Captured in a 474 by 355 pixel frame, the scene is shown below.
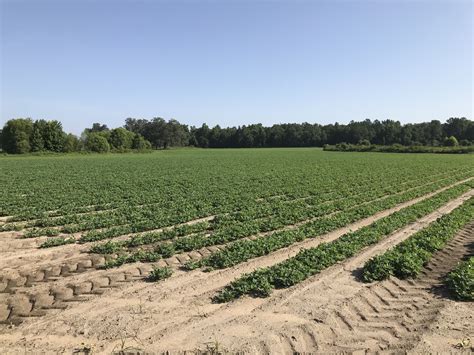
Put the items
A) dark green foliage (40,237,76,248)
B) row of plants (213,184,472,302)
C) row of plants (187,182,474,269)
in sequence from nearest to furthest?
row of plants (213,184,472,302)
row of plants (187,182,474,269)
dark green foliage (40,237,76,248)

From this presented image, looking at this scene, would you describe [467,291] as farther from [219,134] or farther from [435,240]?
[219,134]

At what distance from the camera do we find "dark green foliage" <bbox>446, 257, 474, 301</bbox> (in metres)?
7.35

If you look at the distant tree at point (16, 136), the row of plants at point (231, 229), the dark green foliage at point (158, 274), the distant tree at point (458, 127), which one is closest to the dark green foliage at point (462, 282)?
the row of plants at point (231, 229)

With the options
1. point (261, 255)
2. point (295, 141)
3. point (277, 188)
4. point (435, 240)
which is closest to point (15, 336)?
point (261, 255)

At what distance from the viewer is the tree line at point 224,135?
91.5 meters

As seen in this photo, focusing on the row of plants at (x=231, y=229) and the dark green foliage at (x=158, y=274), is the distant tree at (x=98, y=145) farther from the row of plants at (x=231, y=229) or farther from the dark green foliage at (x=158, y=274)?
the dark green foliage at (x=158, y=274)

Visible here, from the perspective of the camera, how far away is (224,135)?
18162 centimetres

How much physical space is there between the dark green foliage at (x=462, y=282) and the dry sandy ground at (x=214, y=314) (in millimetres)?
304

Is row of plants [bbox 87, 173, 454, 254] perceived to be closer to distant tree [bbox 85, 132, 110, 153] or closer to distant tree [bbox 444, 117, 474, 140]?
distant tree [bbox 85, 132, 110, 153]

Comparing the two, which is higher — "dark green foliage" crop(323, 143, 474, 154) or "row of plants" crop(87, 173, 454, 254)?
"dark green foliage" crop(323, 143, 474, 154)

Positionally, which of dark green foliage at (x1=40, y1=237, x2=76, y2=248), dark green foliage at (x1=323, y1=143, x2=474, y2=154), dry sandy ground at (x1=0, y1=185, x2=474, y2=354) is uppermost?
dark green foliage at (x1=323, y1=143, x2=474, y2=154)

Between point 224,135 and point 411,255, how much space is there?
174 metres

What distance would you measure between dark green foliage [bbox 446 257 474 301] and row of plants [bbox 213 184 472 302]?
272 centimetres

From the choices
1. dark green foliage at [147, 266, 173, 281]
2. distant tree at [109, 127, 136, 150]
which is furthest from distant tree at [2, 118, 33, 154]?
dark green foliage at [147, 266, 173, 281]
